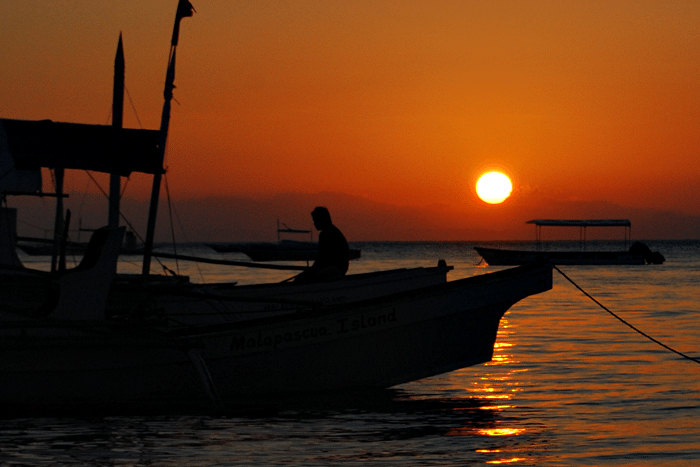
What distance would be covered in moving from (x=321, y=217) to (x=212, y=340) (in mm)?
3583

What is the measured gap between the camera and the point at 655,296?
42.8 meters

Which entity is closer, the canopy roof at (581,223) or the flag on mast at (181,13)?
the flag on mast at (181,13)

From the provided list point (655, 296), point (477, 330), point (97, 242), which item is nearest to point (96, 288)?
point (97, 242)

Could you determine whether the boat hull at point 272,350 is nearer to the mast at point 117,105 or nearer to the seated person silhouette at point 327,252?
the seated person silhouette at point 327,252

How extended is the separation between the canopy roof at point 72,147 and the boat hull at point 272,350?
10.9ft

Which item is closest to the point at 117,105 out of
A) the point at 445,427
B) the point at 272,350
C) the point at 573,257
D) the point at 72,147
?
the point at 72,147

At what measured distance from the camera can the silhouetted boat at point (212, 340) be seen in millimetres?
13117

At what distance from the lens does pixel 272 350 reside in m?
14.1

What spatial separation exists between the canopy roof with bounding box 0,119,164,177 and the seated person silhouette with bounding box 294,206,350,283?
3021 millimetres

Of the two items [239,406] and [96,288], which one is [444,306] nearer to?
[239,406]

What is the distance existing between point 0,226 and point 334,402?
19.6 feet

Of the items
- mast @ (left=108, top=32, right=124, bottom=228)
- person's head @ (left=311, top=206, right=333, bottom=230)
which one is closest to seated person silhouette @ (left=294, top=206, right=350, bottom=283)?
person's head @ (left=311, top=206, right=333, bottom=230)

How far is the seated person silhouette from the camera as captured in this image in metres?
16.5

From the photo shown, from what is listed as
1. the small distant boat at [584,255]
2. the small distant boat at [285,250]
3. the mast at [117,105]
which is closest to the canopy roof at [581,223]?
the small distant boat at [584,255]
